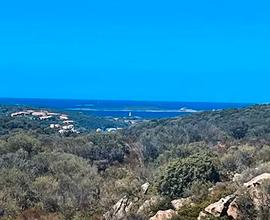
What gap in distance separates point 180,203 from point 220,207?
7.29 ft

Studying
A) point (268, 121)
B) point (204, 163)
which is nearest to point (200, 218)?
point (204, 163)

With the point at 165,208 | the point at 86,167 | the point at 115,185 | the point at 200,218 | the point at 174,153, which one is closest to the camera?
the point at 200,218

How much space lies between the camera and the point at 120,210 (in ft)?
57.7

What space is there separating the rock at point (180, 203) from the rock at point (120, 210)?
1.33m

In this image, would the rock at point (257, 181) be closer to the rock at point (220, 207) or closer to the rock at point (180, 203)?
the rock at point (220, 207)

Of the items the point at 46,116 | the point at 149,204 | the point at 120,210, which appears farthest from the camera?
the point at 46,116

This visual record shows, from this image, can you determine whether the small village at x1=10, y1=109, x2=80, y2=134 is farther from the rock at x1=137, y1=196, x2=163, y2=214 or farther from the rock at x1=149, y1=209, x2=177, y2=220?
the rock at x1=149, y1=209, x2=177, y2=220

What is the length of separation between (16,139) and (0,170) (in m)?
6.58

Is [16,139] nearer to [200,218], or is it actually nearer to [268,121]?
[200,218]

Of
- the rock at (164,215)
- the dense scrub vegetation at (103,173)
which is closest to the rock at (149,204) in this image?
the dense scrub vegetation at (103,173)

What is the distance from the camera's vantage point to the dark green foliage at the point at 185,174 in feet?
61.9

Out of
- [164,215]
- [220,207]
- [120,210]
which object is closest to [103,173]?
[120,210]

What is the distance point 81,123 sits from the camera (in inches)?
3268

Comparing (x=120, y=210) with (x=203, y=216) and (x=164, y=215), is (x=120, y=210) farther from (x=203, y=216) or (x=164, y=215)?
(x=203, y=216)
